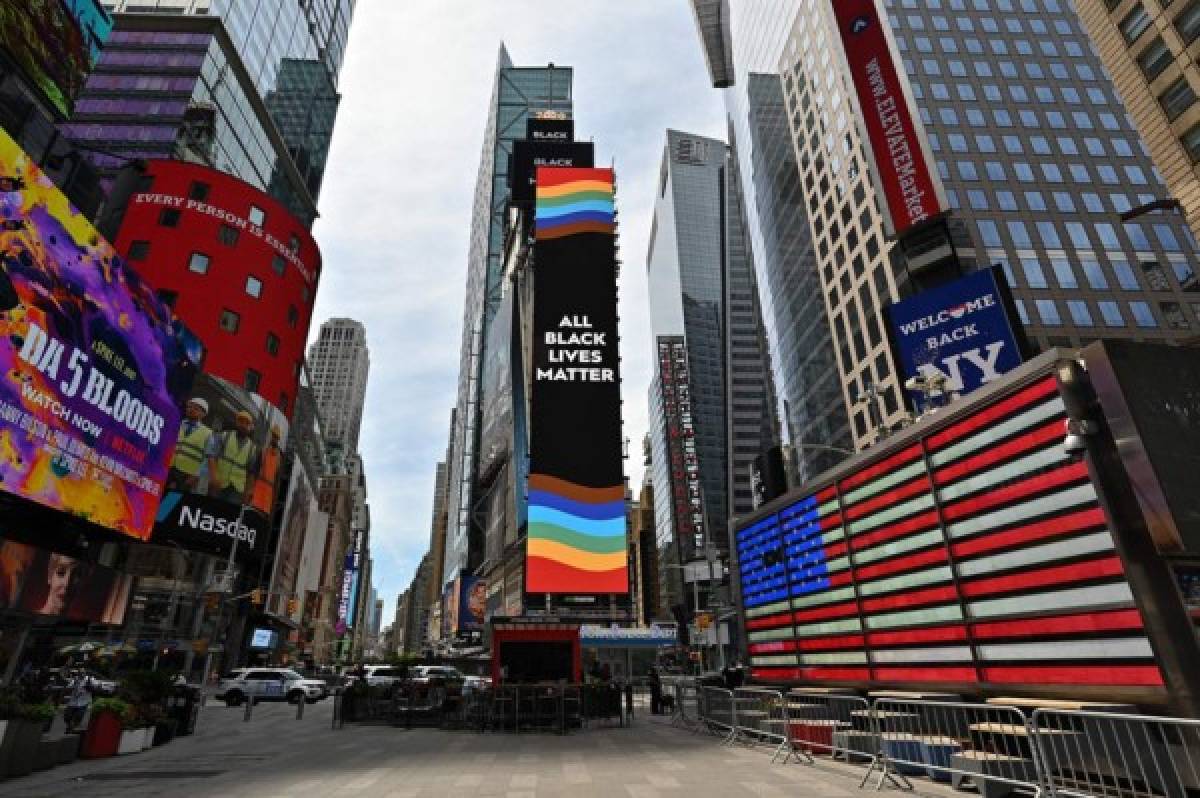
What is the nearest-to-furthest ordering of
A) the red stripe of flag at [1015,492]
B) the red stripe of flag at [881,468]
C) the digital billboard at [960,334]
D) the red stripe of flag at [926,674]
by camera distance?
the red stripe of flag at [1015,492], the red stripe of flag at [926,674], the red stripe of flag at [881,468], the digital billboard at [960,334]

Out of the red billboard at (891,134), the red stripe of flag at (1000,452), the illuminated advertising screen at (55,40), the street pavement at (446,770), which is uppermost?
the illuminated advertising screen at (55,40)

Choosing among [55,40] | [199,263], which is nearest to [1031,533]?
[55,40]

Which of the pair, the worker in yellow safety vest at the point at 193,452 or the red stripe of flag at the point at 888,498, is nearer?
the red stripe of flag at the point at 888,498

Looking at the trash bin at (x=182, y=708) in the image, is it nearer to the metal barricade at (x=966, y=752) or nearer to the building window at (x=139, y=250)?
the metal barricade at (x=966, y=752)

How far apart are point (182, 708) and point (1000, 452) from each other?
2477cm

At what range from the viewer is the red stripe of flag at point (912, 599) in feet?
41.0

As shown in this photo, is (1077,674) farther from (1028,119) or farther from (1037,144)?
(1028,119)

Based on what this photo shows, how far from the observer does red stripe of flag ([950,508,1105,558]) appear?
9.63 metres

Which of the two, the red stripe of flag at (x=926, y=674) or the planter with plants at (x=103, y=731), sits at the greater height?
the red stripe of flag at (x=926, y=674)

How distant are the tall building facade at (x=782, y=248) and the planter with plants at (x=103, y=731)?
60.5 metres

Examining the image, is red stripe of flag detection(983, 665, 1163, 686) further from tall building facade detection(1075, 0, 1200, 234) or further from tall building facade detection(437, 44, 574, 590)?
tall building facade detection(437, 44, 574, 590)

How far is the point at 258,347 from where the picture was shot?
48.7 metres

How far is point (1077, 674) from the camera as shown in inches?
382

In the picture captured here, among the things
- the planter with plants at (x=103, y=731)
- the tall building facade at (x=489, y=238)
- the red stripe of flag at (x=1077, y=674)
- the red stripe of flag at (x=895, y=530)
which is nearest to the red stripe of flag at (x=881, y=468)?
the red stripe of flag at (x=895, y=530)
